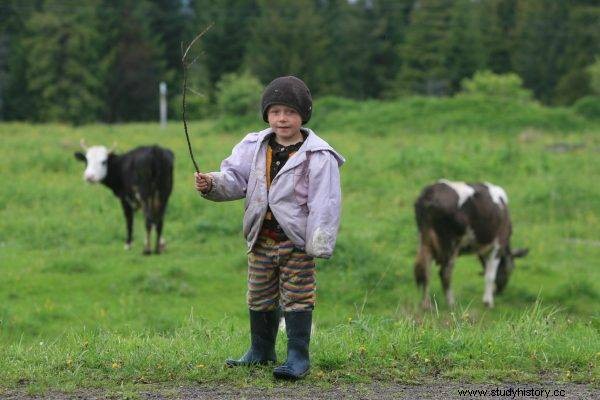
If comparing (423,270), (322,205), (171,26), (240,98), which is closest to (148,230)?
(423,270)

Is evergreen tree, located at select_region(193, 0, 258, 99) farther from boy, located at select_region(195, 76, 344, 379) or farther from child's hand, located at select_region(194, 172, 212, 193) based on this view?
child's hand, located at select_region(194, 172, 212, 193)

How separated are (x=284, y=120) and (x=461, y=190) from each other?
7665 mm

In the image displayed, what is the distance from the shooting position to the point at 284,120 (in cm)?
561

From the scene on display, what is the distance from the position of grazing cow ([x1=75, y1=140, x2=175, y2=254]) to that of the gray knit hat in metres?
9.53

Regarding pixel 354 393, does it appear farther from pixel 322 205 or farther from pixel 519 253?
pixel 519 253

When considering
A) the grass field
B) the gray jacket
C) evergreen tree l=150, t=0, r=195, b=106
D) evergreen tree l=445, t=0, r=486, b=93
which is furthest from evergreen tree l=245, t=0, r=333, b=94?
the gray jacket

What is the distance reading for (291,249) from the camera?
553cm

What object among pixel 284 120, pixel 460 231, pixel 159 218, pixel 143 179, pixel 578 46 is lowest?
pixel 159 218

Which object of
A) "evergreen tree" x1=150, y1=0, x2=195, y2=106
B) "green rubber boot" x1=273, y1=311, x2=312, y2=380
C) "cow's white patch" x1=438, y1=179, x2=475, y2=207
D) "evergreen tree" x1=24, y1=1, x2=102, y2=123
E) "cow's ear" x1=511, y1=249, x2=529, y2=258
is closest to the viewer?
"green rubber boot" x1=273, y1=311, x2=312, y2=380

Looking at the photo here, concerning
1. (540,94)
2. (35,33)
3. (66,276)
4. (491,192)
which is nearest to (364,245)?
(491,192)

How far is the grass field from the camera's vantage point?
5.78 metres

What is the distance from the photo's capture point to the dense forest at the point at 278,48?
165 ft

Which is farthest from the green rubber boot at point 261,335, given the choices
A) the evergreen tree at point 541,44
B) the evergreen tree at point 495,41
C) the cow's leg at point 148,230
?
the evergreen tree at point 541,44

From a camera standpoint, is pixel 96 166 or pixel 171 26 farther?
pixel 171 26
